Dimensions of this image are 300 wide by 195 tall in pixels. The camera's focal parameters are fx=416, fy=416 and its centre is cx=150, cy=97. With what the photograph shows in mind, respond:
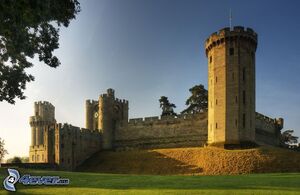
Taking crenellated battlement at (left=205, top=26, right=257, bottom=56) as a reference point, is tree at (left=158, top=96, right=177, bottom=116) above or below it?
below

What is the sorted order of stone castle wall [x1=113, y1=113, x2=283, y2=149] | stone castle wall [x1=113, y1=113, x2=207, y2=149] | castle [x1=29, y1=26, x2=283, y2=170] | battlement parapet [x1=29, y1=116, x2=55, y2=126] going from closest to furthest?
castle [x1=29, y1=26, x2=283, y2=170]
stone castle wall [x1=113, y1=113, x2=283, y2=149]
stone castle wall [x1=113, y1=113, x2=207, y2=149]
battlement parapet [x1=29, y1=116, x2=55, y2=126]

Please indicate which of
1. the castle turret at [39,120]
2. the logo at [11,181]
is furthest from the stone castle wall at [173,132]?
the logo at [11,181]

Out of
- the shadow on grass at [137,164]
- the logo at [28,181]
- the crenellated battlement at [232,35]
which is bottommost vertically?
the shadow on grass at [137,164]

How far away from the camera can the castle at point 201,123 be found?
5216 cm

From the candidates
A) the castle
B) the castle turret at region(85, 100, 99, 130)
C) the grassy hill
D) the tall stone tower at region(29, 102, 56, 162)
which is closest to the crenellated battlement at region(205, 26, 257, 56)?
the castle

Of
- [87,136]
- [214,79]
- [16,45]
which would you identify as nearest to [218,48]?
[214,79]

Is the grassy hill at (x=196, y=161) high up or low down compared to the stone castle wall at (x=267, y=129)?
down

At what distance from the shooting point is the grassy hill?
45469 millimetres

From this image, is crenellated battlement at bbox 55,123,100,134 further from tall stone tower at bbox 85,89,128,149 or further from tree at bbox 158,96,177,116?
tree at bbox 158,96,177,116

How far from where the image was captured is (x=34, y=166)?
179 feet

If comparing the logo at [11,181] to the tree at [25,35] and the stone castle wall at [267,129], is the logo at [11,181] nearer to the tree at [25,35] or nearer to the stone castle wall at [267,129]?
the tree at [25,35]

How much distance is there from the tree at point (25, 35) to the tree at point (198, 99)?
5572 centimetres

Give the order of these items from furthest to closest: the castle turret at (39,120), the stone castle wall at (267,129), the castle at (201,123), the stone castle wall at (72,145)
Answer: the castle turret at (39,120) → the stone castle wall at (72,145) → the stone castle wall at (267,129) → the castle at (201,123)

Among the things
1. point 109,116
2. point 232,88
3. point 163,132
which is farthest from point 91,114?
point 232,88
